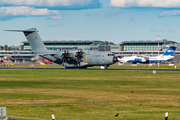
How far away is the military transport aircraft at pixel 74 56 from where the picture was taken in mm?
84912

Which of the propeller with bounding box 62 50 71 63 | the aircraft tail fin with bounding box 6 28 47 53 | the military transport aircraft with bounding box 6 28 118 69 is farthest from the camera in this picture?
the aircraft tail fin with bounding box 6 28 47 53

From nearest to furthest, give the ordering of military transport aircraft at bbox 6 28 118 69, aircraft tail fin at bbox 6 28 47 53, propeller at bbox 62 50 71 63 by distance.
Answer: military transport aircraft at bbox 6 28 118 69
propeller at bbox 62 50 71 63
aircraft tail fin at bbox 6 28 47 53

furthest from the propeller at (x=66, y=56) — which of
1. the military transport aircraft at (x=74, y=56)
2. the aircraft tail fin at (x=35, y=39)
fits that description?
the aircraft tail fin at (x=35, y=39)

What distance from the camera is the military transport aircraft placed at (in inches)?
3343

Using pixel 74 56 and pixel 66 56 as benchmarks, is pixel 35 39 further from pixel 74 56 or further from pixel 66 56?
pixel 74 56

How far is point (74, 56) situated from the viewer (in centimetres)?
8650

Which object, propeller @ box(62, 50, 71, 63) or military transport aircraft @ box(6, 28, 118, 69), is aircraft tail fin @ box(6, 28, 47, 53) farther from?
propeller @ box(62, 50, 71, 63)

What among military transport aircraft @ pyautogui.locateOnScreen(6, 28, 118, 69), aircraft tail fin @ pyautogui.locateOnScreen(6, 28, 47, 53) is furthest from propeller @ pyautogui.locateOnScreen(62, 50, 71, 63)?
aircraft tail fin @ pyautogui.locateOnScreen(6, 28, 47, 53)

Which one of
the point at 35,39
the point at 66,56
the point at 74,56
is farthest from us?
the point at 35,39

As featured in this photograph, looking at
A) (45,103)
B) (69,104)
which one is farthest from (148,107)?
(45,103)

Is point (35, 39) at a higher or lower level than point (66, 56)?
higher

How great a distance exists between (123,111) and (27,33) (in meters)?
73.2

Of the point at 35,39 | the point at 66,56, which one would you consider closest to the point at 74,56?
the point at 66,56

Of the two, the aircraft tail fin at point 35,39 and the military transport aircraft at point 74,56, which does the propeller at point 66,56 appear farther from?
the aircraft tail fin at point 35,39
